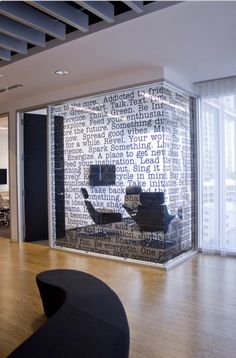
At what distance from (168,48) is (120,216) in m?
2.49

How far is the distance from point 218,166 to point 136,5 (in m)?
3.17

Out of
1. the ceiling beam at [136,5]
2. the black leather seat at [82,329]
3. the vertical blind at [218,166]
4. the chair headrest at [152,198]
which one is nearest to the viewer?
the black leather seat at [82,329]

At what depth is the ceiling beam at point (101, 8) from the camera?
115 inches

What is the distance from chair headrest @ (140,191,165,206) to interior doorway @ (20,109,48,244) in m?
2.83

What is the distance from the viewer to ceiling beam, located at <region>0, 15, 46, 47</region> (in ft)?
11.3

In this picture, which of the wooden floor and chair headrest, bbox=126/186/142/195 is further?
chair headrest, bbox=126/186/142/195

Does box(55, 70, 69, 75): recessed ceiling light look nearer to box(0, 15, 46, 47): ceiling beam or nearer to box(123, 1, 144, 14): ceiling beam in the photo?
box(0, 15, 46, 47): ceiling beam

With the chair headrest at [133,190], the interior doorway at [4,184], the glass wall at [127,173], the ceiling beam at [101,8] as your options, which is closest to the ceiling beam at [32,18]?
the ceiling beam at [101,8]

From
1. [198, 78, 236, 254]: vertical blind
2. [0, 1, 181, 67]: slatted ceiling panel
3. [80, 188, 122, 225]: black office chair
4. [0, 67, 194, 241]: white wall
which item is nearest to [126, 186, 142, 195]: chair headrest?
[80, 188, 122, 225]: black office chair

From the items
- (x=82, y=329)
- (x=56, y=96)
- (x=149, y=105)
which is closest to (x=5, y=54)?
(x=56, y=96)

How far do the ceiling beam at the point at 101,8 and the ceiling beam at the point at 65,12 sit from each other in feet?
0.88

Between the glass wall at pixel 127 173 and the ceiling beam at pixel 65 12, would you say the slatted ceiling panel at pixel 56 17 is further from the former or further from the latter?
the glass wall at pixel 127 173

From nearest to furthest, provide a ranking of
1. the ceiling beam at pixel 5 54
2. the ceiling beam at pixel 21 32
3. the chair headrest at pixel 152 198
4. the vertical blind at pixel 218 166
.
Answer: the ceiling beam at pixel 21 32 → the ceiling beam at pixel 5 54 → the chair headrest at pixel 152 198 → the vertical blind at pixel 218 166

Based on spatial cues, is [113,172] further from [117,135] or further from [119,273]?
[119,273]
